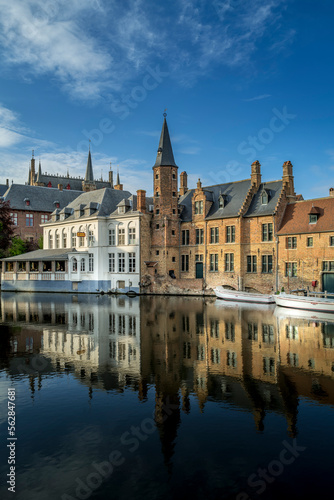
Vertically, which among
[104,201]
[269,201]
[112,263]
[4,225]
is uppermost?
[104,201]

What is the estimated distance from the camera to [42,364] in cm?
1580

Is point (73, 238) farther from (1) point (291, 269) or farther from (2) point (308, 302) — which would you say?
(2) point (308, 302)

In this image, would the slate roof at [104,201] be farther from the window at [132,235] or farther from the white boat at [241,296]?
the white boat at [241,296]

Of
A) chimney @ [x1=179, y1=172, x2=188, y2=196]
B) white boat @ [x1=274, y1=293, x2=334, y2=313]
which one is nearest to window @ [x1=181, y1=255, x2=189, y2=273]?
chimney @ [x1=179, y1=172, x2=188, y2=196]

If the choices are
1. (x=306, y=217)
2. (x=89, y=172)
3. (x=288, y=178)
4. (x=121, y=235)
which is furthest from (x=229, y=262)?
(x=89, y=172)

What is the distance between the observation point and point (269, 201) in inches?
1634

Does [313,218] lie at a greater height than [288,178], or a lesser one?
lesser

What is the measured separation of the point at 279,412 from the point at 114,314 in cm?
1995

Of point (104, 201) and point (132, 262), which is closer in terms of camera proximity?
point (132, 262)

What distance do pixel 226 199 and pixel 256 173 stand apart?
455 cm

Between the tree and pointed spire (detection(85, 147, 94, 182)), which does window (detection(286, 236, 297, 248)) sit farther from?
pointed spire (detection(85, 147, 94, 182))

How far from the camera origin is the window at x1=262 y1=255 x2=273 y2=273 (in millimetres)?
40312

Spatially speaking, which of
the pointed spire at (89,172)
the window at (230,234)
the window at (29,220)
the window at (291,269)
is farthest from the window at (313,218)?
the pointed spire at (89,172)

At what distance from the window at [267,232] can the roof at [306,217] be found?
104 centimetres
